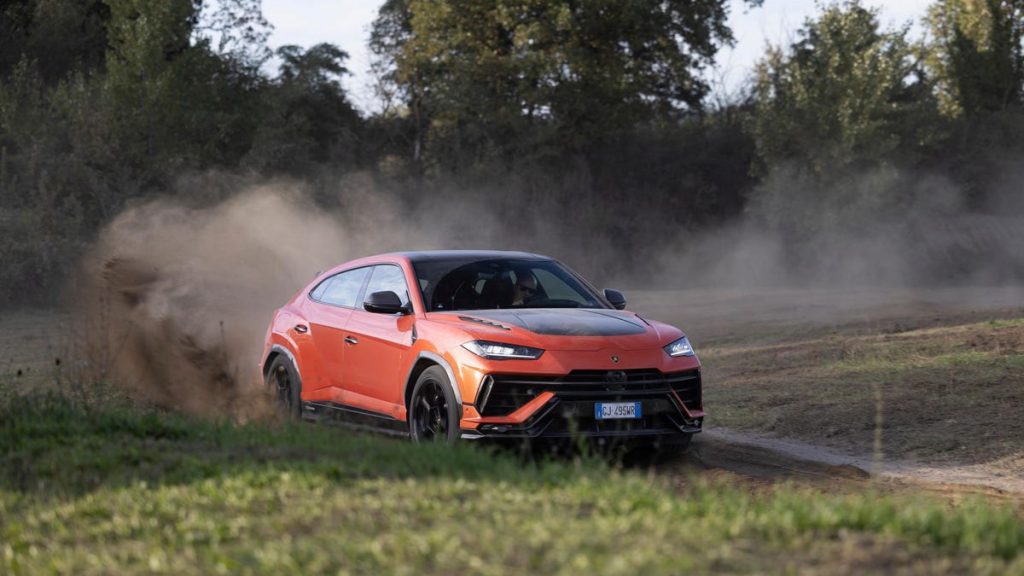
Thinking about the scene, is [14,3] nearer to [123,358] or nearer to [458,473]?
[123,358]

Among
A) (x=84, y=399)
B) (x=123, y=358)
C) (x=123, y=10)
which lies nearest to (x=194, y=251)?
(x=123, y=358)

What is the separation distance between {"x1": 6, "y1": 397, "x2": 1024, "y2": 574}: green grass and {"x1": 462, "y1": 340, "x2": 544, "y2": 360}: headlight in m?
1.27

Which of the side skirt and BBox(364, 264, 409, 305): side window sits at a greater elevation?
BBox(364, 264, 409, 305): side window

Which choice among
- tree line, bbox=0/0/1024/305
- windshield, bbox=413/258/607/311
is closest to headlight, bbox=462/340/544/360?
windshield, bbox=413/258/607/311

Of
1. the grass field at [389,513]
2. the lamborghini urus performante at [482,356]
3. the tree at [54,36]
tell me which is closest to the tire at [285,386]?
the lamborghini urus performante at [482,356]

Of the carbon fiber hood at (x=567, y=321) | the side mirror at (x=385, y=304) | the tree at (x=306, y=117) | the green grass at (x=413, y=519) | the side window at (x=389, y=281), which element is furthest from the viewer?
the tree at (x=306, y=117)

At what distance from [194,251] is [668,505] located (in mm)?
15106

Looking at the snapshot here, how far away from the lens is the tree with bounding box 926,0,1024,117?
51906 mm

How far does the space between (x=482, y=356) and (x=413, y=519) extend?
3.52 meters

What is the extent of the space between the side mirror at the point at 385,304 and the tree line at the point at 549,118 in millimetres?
27635

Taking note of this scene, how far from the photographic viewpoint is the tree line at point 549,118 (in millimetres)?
37938

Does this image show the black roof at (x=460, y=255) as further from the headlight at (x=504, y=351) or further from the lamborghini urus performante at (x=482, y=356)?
the headlight at (x=504, y=351)

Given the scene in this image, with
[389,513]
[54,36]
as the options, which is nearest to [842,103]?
[54,36]

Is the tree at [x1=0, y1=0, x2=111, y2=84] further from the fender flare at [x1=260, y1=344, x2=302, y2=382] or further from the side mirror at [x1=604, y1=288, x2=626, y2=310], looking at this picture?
the side mirror at [x1=604, y1=288, x2=626, y2=310]
